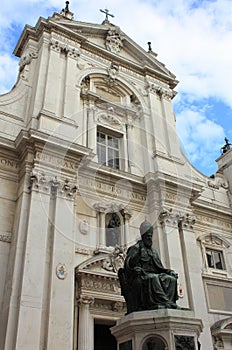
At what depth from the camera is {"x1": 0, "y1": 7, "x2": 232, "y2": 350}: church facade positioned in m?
9.98

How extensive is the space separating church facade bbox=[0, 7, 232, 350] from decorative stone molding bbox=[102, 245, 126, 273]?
1.5 inches

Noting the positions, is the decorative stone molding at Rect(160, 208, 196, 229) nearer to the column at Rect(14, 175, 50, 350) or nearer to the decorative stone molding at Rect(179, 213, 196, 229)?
the decorative stone molding at Rect(179, 213, 196, 229)

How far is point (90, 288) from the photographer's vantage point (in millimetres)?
10938

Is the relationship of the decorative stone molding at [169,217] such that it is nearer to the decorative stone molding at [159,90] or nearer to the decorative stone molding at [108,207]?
the decorative stone molding at [108,207]

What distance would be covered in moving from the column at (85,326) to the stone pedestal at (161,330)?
423 centimetres

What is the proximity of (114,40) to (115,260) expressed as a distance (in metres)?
11.8

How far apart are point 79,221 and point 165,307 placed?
624 cm

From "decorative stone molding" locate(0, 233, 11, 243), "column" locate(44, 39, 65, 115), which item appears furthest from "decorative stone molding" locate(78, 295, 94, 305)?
"column" locate(44, 39, 65, 115)

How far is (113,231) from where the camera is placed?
12938mm

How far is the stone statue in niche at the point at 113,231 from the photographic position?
41.7ft

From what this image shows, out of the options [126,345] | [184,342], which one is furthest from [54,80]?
[184,342]

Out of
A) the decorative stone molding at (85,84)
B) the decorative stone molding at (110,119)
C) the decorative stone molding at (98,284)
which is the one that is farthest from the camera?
the decorative stone molding at (85,84)

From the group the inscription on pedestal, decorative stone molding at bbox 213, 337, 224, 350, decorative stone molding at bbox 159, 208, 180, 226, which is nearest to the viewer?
the inscription on pedestal

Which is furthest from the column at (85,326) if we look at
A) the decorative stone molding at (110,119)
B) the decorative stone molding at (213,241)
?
the decorative stone molding at (110,119)
